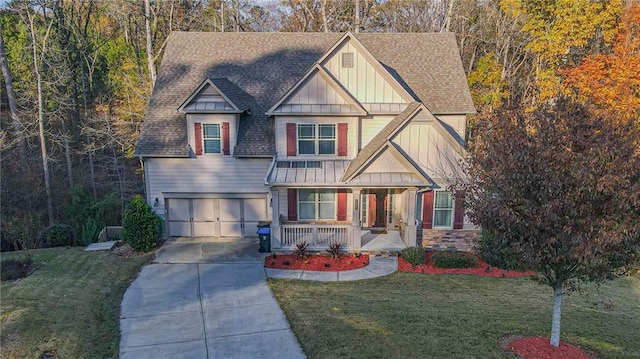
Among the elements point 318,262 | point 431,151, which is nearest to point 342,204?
point 318,262

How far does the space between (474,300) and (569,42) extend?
17.4 meters

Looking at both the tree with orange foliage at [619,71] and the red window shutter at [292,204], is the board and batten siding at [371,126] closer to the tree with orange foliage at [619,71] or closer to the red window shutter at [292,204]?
the red window shutter at [292,204]

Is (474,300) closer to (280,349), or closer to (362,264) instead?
(362,264)

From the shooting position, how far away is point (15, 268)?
13.6 metres

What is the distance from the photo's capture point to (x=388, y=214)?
18500mm

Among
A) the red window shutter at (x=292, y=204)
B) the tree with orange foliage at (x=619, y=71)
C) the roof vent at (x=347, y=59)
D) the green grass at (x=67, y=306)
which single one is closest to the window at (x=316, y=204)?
the red window shutter at (x=292, y=204)

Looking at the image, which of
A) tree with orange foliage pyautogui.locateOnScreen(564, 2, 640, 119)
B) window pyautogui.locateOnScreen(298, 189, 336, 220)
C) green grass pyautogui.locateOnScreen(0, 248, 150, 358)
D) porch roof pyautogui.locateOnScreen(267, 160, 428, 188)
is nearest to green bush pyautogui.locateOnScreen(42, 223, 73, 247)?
green grass pyautogui.locateOnScreen(0, 248, 150, 358)

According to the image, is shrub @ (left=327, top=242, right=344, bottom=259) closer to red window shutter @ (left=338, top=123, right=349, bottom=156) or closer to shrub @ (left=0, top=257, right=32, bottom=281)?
red window shutter @ (left=338, top=123, right=349, bottom=156)

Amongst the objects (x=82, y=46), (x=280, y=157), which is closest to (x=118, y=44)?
(x=82, y=46)

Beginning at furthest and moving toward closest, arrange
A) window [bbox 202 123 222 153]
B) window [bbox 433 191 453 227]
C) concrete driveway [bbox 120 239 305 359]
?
window [bbox 202 123 222 153]
window [bbox 433 191 453 227]
concrete driveway [bbox 120 239 305 359]

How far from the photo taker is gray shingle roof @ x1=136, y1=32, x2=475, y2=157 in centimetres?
1841

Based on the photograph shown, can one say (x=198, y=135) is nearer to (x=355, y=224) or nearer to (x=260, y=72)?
(x=260, y=72)

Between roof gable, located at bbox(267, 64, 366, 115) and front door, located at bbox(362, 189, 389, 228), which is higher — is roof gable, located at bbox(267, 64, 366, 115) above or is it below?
above

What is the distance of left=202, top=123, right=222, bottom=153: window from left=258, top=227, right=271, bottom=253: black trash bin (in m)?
3.96
